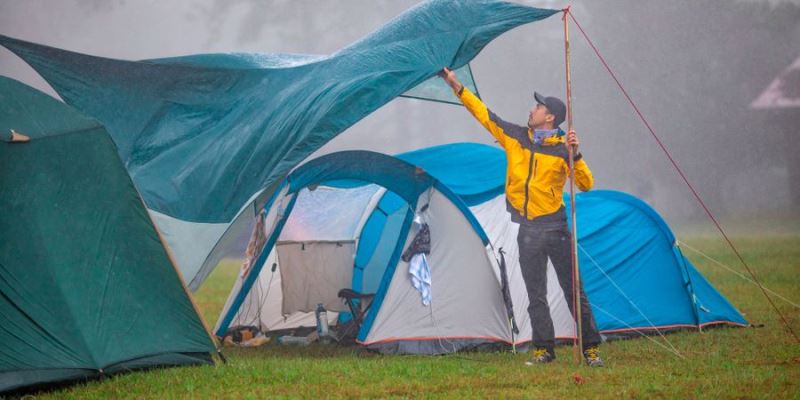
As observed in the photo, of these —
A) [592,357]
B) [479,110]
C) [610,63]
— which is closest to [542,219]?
[479,110]

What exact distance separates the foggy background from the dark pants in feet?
68.0

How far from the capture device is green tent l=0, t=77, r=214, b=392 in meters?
5.02

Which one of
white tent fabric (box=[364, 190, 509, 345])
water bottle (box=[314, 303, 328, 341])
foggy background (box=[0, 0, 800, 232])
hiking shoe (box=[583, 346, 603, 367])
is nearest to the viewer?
hiking shoe (box=[583, 346, 603, 367])

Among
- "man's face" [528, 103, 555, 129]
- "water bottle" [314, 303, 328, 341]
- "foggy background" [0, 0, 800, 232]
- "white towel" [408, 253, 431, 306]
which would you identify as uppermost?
"foggy background" [0, 0, 800, 232]

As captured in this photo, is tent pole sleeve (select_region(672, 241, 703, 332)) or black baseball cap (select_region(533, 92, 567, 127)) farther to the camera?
Answer: tent pole sleeve (select_region(672, 241, 703, 332))

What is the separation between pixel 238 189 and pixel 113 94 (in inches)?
55.0

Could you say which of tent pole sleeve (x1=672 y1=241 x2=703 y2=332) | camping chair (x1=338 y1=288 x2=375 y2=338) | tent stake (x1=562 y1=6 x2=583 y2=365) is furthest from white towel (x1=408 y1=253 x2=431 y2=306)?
tent pole sleeve (x1=672 y1=241 x2=703 y2=332)

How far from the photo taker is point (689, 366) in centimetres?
586

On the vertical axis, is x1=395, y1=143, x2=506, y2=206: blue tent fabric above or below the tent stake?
above

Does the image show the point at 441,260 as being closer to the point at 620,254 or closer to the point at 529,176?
the point at 529,176

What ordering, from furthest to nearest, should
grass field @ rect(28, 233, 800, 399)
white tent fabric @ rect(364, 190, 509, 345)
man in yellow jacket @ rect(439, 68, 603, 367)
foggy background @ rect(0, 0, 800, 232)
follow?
foggy background @ rect(0, 0, 800, 232) → white tent fabric @ rect(364, 190, 509, 345) → man in yellow jacket @ rect(439, 68, 603, 367) → grass field @ rect(28, 233, 800, 399)

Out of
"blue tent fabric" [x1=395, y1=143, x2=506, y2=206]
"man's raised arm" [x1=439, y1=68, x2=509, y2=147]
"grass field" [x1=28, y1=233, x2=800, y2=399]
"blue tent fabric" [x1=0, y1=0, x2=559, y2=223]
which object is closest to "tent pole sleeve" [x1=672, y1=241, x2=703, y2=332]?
"grass field" [x1=28, y1=233, x2=800, y2=399]

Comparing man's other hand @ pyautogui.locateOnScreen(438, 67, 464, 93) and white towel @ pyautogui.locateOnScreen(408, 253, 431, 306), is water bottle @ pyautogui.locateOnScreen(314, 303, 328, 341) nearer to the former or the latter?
white towel @ pyautogui.locateOnScreen(408, 253, 431, 306)

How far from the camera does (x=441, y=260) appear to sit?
7.00 m
